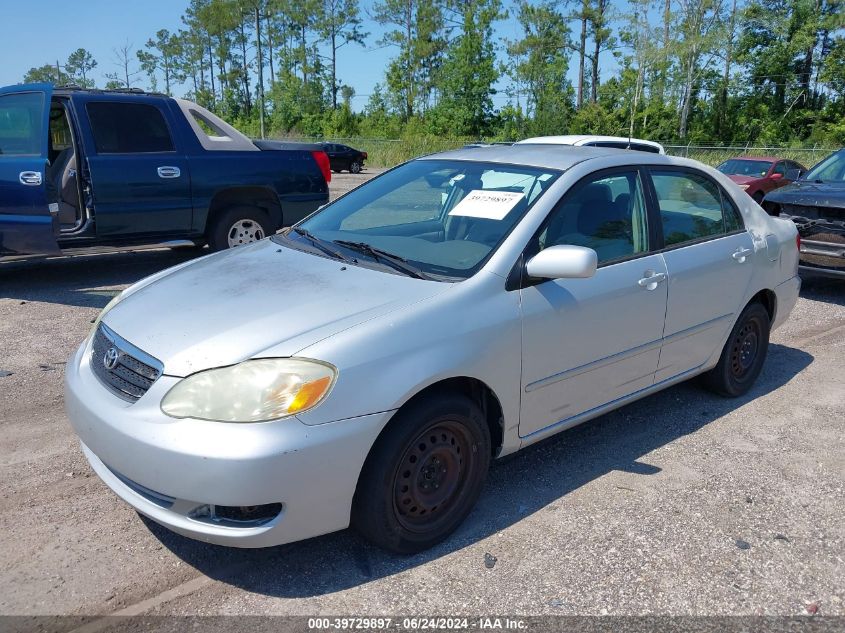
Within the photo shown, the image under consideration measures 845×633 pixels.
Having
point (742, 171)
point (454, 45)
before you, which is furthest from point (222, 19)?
point (742, 171)

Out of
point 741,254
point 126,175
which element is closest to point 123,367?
point 741,254

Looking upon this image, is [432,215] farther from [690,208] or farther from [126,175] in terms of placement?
[126,175]

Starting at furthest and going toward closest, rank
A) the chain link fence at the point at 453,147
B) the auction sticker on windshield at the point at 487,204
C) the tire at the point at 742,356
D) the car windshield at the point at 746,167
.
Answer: the chain link fence at the point at 453,147 < the car windshield at the point at 746,167 < the tire at the point at 742,356 < the auction sticker on windshield at the point at 487,204

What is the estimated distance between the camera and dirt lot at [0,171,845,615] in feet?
9.06

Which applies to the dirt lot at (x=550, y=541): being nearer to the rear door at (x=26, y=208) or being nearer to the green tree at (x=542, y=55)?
the rear door at (x=26, y=208)

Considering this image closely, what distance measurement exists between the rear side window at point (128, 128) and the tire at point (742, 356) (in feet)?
19.5

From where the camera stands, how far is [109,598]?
2.72m

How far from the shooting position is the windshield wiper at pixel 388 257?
3258 mm

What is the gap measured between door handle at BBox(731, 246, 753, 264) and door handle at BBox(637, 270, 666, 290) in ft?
2.86

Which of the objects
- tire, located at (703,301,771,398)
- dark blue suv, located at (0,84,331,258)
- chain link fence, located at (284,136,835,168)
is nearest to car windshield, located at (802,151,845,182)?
tire, located at (703,301,771,398)

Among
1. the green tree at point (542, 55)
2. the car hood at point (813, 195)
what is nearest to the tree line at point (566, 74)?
the green tree at point (542, 55)

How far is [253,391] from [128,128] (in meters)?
5.93

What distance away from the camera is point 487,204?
142 inches

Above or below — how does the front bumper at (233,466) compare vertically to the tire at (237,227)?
below
